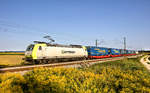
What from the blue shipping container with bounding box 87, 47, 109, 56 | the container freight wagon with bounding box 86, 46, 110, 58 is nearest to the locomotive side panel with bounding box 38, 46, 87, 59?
the blue shipping container with bounding box 87, 47, 109, 56

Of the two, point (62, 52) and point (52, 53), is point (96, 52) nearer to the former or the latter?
point (62, 52)

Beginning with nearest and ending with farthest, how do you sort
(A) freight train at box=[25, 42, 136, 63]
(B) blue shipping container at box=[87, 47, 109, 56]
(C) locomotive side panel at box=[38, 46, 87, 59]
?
(A) freight train at box=[25, 42, 136, 63] < (C) locomotive side panel at box=[38, 46, 87, 59] < (B) blue shipping container at box=[87, 47, 109, 56]

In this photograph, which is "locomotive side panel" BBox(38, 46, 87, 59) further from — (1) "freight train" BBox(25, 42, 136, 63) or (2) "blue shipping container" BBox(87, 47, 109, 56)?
(2) "blue shipping container" BBox(87, 47, 109, 56)

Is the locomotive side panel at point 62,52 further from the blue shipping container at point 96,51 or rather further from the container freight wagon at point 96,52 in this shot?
the container freight wagon at point 96,52

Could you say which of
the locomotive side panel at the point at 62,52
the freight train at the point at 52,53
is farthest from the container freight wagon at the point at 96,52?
the locomotive side panel at the point at 62,52

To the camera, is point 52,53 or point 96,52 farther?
point 96,52

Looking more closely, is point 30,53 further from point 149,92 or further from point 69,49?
point 149,92

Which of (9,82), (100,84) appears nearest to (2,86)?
(9,82)

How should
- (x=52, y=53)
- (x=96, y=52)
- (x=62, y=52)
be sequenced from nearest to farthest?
(x=52, y=53), (x=62, y=52), (x=96, y=52)

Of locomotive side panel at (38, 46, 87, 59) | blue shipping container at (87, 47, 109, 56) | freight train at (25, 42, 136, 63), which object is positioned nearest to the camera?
freight train at (25, 42, 136, 63)

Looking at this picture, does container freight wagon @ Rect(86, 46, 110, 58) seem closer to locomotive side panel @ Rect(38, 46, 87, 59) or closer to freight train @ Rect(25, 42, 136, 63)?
freight train @ Rect(25, 42, 136, 63)

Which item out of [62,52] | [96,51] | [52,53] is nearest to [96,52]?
[96,51]

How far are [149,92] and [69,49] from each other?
2007 cm

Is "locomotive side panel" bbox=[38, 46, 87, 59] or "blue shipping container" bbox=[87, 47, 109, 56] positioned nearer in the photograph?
"locomotive side panel" bbox=[38, 46, 87, 59]
